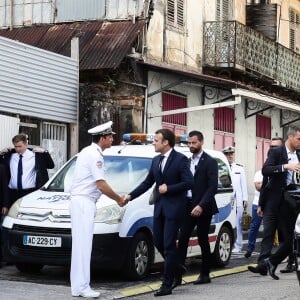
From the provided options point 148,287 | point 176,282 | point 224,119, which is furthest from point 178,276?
point 224,119

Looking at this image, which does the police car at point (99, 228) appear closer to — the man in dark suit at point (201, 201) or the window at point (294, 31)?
the man in dark suit at point (201, 201)

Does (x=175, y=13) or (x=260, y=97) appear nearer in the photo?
(x=260, y=97)

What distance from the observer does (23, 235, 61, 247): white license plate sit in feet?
38.0

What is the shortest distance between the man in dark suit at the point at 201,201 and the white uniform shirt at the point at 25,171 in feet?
9.39

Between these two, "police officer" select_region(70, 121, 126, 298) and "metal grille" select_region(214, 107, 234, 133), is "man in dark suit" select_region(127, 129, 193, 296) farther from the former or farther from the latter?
"metal grille" select_region(214, 107, 234, 133)

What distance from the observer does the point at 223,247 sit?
13977mm

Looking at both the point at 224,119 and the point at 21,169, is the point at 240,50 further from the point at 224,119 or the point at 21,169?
the point at 21,169

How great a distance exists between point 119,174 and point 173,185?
2.19m

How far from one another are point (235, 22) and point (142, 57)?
374cm

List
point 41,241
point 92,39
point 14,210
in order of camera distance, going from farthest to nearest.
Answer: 1. point 92,39
2. point 14,210
3. point 41,241

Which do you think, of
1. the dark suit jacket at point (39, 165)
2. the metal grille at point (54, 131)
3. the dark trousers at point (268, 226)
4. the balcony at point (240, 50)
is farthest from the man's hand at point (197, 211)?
the balcony at point (240, 50)

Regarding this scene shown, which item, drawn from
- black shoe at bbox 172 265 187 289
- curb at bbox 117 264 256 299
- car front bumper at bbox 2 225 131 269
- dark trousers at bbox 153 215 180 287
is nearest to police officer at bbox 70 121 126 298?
curb at bbox 117 264 256 299

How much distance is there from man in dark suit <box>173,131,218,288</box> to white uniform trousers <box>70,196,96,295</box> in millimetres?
1480

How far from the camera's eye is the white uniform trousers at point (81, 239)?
34.1 ft
